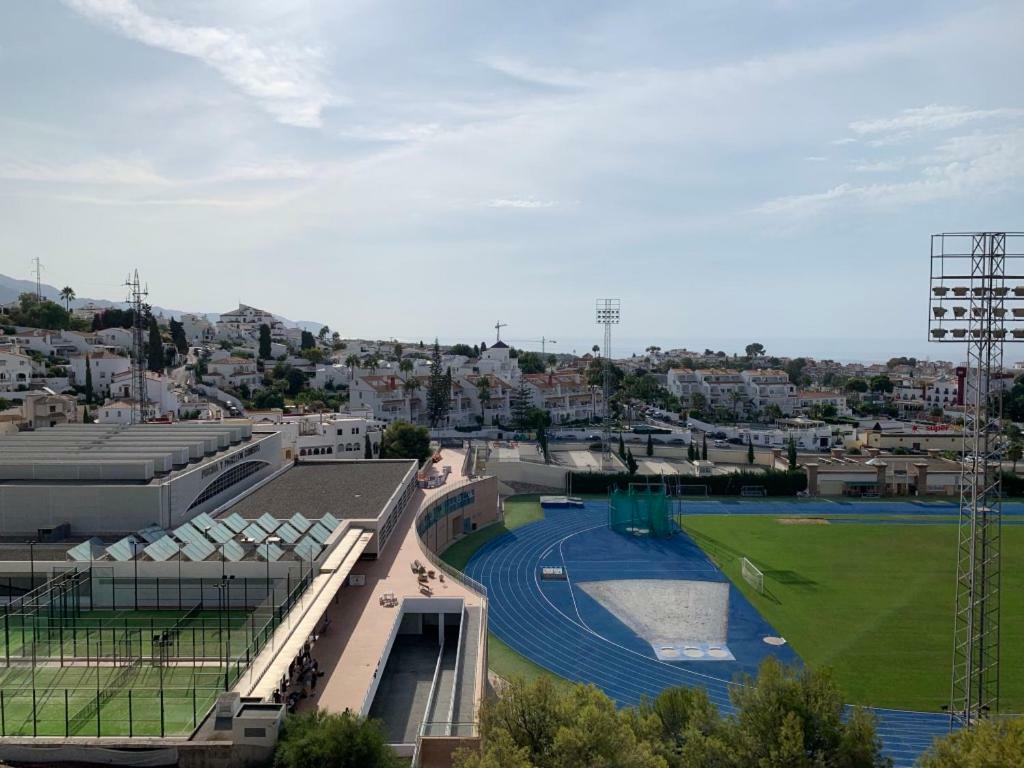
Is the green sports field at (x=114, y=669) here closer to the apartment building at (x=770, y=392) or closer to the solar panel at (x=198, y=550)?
the solar panel at (x=198, y=550)

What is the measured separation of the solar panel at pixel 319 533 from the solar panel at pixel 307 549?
269 mm

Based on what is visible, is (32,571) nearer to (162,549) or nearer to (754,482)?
(162,549)

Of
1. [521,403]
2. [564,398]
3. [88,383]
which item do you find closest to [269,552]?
[88,383]

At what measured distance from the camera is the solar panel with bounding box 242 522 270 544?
20.4m

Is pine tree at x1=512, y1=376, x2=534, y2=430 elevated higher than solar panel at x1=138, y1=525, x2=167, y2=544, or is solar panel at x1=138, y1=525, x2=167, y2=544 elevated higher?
pine tree at x1=512, y1=376, x2=534, y2=430

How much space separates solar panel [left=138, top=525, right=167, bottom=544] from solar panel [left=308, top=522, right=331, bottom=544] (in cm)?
380

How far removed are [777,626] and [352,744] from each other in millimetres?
16111

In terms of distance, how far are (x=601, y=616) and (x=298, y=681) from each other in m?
11.7

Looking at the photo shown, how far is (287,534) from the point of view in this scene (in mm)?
20922

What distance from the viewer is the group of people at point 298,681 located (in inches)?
551

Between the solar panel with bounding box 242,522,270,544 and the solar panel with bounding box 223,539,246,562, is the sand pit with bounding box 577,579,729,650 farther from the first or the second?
the solar panel with bounding box 223,539,246,562

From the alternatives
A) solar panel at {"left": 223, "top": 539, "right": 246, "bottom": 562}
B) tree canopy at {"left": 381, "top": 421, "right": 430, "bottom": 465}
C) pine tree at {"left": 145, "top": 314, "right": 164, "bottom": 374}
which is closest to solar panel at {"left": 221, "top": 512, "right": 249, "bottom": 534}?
solar panel at {"left": 223, "top": 539, "right": 246, "bottom": 562}

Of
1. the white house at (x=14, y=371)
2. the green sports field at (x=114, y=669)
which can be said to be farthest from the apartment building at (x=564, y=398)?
the green sports field at (x=114, y=669)

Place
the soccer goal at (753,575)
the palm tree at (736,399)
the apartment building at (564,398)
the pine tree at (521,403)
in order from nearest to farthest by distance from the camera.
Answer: the soccer goal at (753,575) < the pine tree at (521,403) < the apartment building at (564,398) < the palm tree at (736,399)
